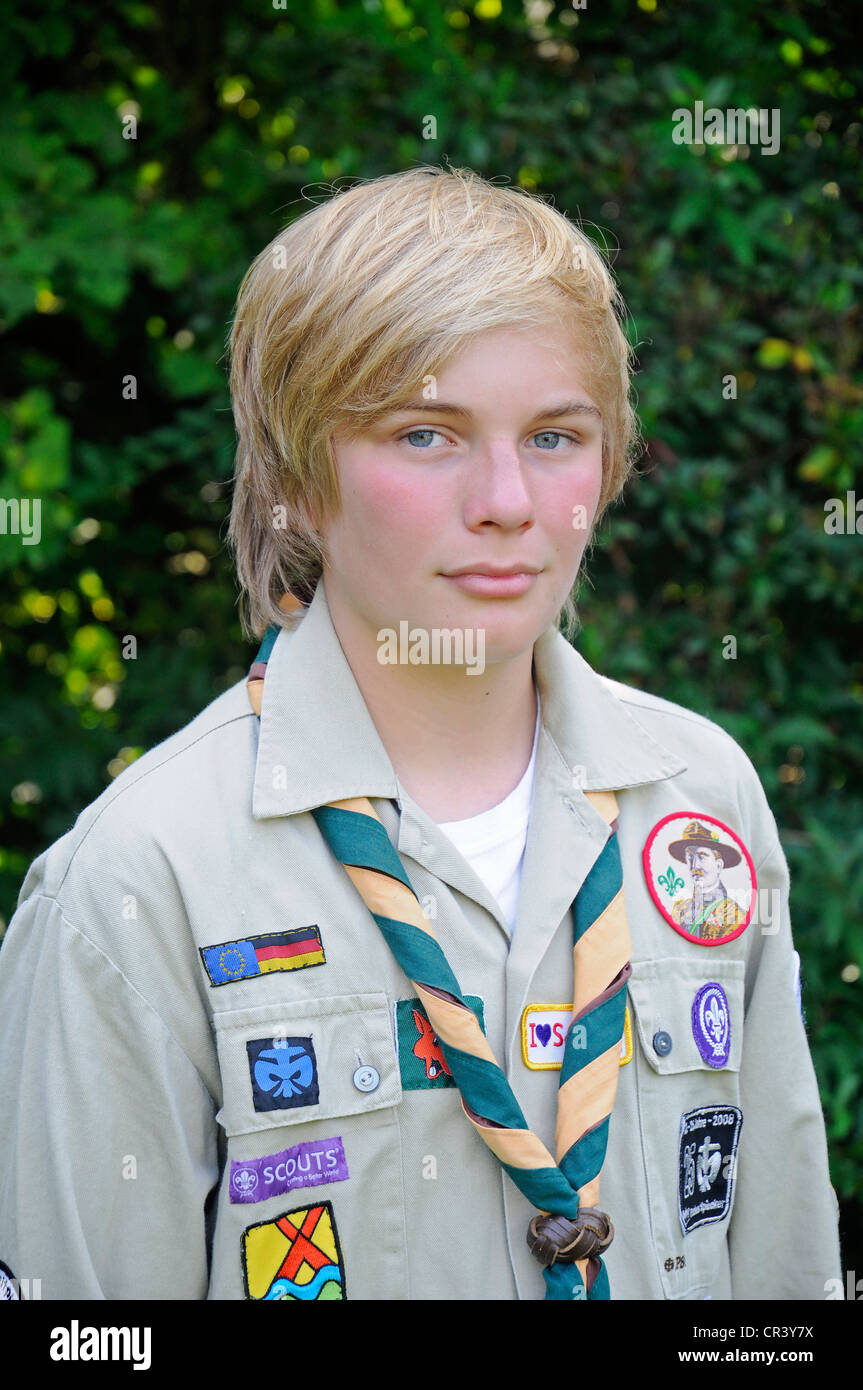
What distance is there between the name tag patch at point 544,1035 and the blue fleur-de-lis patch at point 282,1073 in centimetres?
29

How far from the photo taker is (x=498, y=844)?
1782 mm

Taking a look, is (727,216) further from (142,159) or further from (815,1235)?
(815,1235)

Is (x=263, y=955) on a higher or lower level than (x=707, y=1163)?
higher

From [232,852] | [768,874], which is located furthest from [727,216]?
[232,852]

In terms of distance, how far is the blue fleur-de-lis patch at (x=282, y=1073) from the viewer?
1.57 metres

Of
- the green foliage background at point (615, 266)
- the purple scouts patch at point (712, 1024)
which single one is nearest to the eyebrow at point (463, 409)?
the purple scouts patch at point (712, 1024)

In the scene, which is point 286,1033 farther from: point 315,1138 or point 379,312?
point 379,312

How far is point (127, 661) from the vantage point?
11.6 ft

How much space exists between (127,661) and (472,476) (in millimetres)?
2174

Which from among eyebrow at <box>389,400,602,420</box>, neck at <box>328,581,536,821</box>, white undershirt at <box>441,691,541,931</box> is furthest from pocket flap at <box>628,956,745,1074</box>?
eyebrow at <box>389,400,602,420</box>

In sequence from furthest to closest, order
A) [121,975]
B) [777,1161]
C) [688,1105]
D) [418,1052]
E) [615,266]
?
[615,266] < [777,1161] < [688,1105] < [418,1052] < [121,975]

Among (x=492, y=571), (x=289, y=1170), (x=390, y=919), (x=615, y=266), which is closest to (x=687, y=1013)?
(x=390, y=919)

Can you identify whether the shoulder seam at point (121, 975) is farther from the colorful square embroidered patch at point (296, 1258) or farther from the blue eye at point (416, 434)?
the blue eye at point (416, 434)

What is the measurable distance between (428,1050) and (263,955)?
0.83 ft
